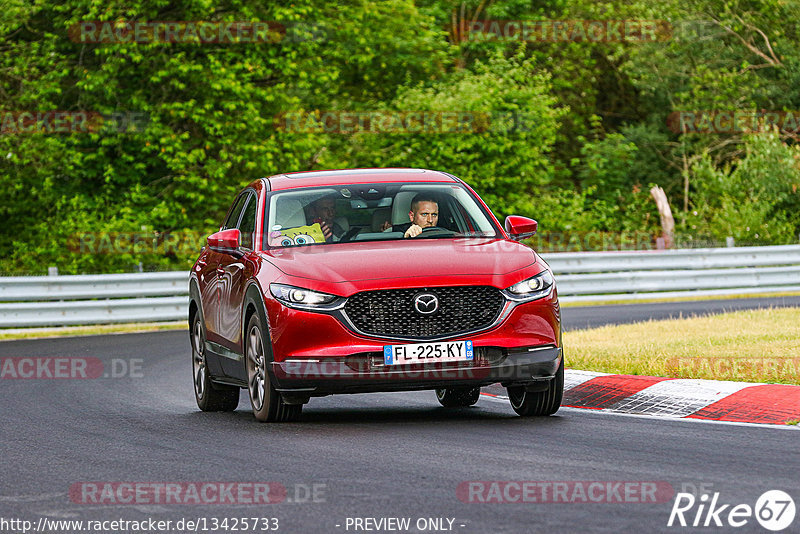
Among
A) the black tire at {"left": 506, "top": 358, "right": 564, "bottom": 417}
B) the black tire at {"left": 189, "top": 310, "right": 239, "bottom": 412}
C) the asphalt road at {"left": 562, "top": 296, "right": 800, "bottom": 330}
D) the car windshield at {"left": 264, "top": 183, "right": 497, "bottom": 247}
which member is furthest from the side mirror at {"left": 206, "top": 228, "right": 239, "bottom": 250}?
the asphalt road at {"left": 562, "top": 296, "right": 800, "bottom": 330}

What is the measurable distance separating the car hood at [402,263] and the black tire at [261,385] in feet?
1.64

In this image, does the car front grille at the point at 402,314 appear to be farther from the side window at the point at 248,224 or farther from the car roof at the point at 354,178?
the car roof at the point at 354,178

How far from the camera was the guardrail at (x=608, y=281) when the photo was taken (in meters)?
23.7

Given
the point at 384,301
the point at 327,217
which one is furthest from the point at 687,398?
the point at 327,217

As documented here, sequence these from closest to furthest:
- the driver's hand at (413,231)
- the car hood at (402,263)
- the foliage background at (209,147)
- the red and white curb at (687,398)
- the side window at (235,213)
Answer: the car hood at (402,263), the red and white curb at (687,398), the driver's hand at (413,231), the side window at (235,213), the foliage background at (209,147)

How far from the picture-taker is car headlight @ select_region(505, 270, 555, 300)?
9.28m

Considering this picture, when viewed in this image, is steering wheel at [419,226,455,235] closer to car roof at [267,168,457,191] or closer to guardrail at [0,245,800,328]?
car roof at [267,168,457,191]

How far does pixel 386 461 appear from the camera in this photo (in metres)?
7.73

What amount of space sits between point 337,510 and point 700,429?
3.17 metres

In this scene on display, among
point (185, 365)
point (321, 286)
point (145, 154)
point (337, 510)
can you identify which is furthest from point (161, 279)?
point (337, 510)

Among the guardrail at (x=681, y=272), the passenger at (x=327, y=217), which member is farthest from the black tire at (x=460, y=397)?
the guardrail at (x=681, y=272)

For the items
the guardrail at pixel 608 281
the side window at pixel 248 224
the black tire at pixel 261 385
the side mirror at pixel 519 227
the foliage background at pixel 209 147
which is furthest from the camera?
the foliage background at pixel 209 147

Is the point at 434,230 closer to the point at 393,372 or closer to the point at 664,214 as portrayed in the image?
the point at 393,372

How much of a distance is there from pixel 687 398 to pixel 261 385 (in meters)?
2.96
